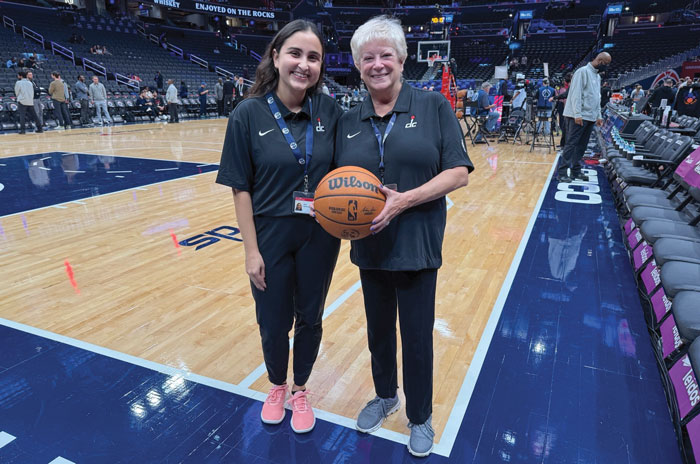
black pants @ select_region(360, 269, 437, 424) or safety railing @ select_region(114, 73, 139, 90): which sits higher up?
safety railing @ select_region(114, 73, 139, 90)

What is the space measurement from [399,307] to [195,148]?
30.1ft

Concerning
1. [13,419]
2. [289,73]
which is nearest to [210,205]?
[13,419]

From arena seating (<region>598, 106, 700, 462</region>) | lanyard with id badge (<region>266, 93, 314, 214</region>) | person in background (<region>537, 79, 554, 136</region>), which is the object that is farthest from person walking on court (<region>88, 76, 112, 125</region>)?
lanyard with id badge (<region>266, 93, 314, 214</region>)

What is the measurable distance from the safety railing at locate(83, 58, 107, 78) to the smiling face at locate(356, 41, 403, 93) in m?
20.8

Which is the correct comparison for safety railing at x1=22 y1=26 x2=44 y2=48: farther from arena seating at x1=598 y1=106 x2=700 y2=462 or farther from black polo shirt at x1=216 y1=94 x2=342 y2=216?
black polo shirt at x1=216 y1=94 x2=342 y2=216

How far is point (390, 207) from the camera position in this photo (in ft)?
4.51

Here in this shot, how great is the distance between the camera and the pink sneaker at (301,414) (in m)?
1.88

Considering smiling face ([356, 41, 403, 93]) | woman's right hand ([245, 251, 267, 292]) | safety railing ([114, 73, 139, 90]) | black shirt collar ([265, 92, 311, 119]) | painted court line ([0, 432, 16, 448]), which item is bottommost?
painted court line ([0, 432, 16, 448])

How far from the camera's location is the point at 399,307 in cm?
163

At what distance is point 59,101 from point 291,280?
14.4 metres

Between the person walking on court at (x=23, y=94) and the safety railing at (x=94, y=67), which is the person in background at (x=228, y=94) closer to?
the safety railing at (x=94, y=67)

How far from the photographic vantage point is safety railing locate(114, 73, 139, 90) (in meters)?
18.9

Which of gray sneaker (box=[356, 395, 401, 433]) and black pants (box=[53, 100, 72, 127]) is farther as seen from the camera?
black pants (box=[53, 100, 72, 127])

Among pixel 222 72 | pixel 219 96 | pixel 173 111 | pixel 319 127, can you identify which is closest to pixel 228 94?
pixel 219 96
